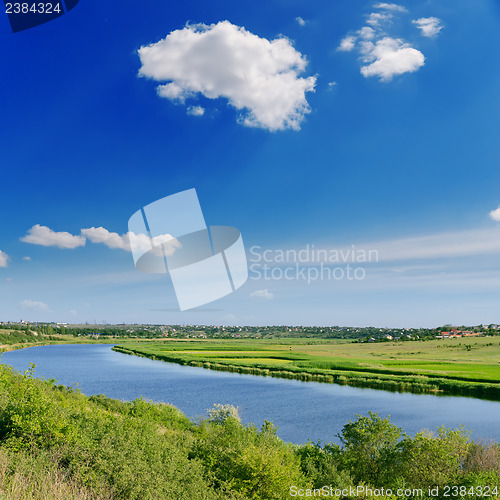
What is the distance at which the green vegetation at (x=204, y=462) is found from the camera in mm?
11008

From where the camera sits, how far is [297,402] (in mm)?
42062

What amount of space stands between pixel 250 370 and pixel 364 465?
49.8 meters

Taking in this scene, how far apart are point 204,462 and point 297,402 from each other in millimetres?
27010

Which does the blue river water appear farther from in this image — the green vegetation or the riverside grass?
the green vegetation

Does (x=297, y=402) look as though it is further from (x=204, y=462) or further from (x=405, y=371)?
(x=204, y=462)

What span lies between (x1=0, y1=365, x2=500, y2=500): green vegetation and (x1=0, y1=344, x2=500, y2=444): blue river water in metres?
12.0

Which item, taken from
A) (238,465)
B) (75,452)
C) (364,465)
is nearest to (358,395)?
(364,465)

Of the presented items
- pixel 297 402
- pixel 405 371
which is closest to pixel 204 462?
pixel 297 402

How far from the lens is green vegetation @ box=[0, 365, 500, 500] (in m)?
11.0

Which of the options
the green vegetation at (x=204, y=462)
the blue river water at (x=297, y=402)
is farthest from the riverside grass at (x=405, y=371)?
the green vegetation at (x=204, y=462)

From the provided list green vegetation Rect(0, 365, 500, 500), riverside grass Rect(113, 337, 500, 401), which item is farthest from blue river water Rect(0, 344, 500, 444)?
green vegetation Rect(0, 365, 500, 500)

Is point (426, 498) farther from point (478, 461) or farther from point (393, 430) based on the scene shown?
point (478, 461)

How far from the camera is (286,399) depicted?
43594 mm

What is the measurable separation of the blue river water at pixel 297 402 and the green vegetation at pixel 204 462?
12.0 m
